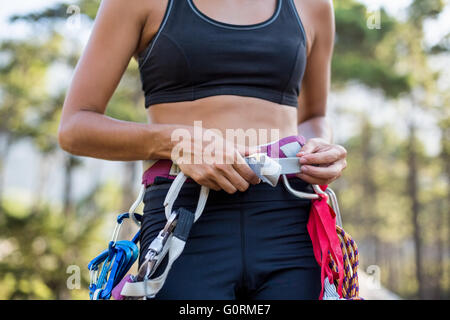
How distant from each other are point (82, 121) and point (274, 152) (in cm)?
54

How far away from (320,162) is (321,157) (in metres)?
0.01

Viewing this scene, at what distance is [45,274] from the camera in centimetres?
→ 1230

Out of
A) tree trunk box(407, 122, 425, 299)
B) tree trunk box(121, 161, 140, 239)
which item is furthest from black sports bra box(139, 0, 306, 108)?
tree trunk box(407, 122, 425, 299)

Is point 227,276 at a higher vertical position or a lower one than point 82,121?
lower

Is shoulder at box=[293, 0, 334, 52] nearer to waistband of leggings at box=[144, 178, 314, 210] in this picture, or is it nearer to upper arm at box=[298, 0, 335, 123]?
upper arm at box=[298, 0, 335, 123]

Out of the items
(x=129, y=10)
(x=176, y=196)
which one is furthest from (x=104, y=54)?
(x=176, y=196)

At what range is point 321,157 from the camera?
1320mm

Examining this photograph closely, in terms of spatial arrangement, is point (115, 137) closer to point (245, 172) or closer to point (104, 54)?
point (104, 54)

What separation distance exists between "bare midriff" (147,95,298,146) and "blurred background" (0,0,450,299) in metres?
3.23

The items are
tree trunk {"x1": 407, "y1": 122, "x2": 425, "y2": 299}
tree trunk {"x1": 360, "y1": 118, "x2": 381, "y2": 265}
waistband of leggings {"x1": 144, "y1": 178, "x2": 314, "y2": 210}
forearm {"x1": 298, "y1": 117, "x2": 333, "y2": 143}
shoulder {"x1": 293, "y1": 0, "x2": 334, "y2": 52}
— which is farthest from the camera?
tree trunk {"x1": 360, "y1": 118, "x2": 381, "y2": 265}

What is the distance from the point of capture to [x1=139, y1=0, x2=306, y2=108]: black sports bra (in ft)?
4.34
